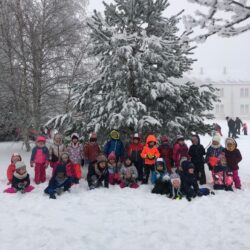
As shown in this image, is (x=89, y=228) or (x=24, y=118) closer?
(x=89, y=228)

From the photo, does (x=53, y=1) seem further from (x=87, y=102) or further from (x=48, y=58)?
(x=87, y=102)

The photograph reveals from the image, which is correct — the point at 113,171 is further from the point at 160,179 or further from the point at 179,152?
the point at 179,152

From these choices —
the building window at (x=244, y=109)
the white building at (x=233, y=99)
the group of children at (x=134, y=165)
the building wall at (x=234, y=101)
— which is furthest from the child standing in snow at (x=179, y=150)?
the building window at (x=244, y=109)

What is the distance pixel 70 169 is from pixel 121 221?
3.00 meters

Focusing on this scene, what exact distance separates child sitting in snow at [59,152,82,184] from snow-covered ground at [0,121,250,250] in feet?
1.43

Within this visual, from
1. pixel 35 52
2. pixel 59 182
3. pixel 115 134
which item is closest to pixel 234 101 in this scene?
pixel 35 52

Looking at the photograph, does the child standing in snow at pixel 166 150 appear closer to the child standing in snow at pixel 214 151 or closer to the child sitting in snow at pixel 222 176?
the child standing in snow at pixel 214 151

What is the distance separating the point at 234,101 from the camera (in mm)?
54094

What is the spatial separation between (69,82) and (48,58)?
1.40 m

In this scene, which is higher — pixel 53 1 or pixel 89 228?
pixel 53 1

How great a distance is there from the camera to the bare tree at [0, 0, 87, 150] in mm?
12531

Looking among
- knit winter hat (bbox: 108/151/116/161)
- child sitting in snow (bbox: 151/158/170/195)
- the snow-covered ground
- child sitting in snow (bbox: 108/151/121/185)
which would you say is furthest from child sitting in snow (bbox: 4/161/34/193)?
child sitting in snow (bbox: 151/158/170/195)

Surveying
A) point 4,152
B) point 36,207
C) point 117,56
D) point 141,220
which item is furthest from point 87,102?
point 4,152

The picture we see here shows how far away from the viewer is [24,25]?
12.4 metres
